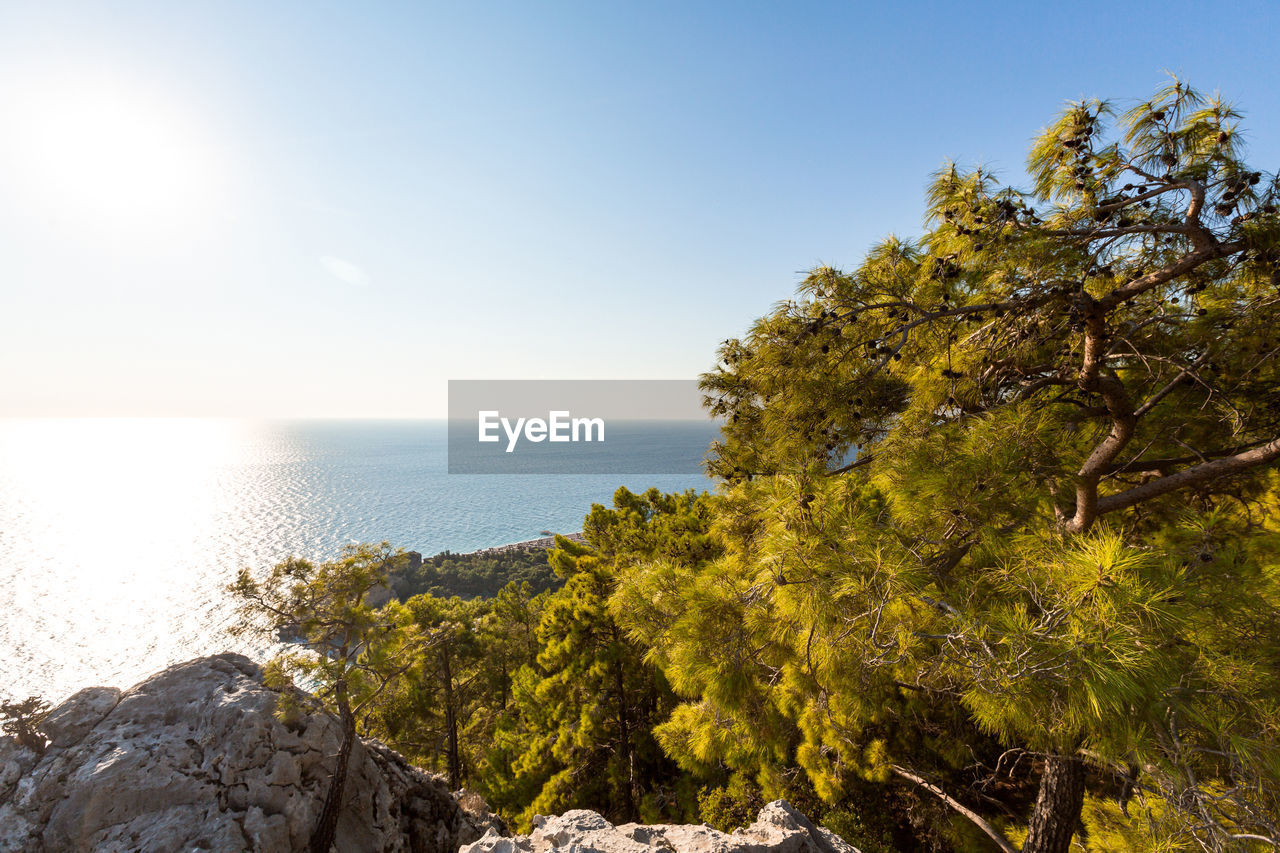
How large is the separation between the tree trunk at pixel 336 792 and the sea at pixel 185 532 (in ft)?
6.38

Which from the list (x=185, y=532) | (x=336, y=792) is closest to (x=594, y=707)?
(x=336, y=792)

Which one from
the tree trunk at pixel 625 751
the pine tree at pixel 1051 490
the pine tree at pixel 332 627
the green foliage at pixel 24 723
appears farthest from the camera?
the tree trunk at pixel 625 751

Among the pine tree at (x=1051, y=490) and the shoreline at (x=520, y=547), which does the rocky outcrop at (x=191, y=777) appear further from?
the shoreline at (x=520, y=547)

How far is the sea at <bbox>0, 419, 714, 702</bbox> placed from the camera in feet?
87.4

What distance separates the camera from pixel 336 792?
6.73 m

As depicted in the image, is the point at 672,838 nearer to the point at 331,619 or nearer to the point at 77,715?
the point at 331,619

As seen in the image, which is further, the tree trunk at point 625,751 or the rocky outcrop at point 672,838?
the tree trunk at point 625,751

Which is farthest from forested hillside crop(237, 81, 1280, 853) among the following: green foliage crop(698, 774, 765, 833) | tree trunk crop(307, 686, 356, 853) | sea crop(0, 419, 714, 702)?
sea crop(0, 419, 714, 702)

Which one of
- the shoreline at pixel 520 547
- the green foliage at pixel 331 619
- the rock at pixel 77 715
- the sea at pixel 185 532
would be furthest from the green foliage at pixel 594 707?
the shoreline at pixel 520 547

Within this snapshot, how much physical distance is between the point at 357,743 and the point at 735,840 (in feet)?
25.1

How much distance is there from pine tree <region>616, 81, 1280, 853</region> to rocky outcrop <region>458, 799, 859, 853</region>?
38.8 inches

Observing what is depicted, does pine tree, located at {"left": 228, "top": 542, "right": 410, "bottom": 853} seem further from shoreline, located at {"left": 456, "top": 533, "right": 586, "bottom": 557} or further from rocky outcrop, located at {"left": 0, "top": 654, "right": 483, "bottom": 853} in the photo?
shoreline, located at {"left": 456, "top": 533, "right": 586, "bottom": 557}

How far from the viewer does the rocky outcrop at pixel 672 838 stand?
3.31 metres

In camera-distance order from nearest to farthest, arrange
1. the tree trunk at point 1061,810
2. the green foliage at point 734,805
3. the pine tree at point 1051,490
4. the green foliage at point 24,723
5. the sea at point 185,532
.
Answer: the pine tree at point 1051,490 → the tree trunk at point 1061,810 → the green foliage at point 24,723 → the green foliage at point 734,805 → the sea at point 185,532
